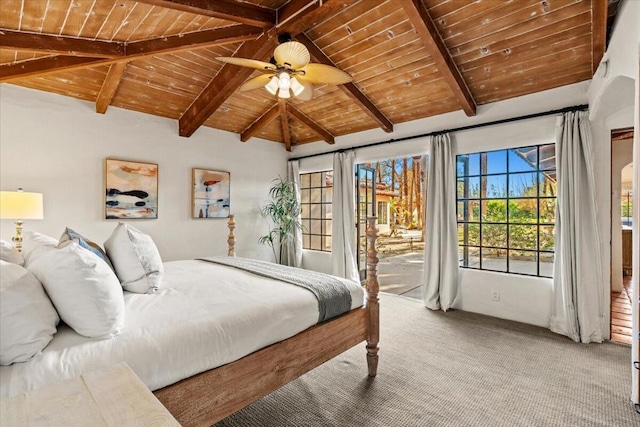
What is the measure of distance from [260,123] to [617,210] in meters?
5.57

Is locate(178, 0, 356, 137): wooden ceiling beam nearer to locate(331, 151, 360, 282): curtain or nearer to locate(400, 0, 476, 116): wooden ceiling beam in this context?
locate(400, 0, 476, 116): wooden ceiling beam

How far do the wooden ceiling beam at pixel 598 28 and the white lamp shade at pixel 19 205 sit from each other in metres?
4.91

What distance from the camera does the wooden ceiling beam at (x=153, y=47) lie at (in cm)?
296

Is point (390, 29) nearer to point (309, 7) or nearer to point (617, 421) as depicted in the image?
point (309, 7)

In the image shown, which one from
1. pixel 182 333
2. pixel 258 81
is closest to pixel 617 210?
pixel 258 81

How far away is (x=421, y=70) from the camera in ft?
11.6

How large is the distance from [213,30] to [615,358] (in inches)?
181

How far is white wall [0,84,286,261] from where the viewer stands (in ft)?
11.1

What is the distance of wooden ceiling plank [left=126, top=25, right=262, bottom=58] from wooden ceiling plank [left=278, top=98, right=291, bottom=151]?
138cm

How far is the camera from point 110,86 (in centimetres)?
350

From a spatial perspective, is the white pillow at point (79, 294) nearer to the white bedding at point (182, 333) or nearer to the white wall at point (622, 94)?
the white bedding at point (182, 333)

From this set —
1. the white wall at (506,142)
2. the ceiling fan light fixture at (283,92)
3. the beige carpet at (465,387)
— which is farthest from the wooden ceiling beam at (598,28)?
the beige carpet at (465,387)

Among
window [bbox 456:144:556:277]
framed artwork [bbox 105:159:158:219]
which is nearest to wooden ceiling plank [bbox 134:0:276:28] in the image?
framed artwork [bbox 105:159:158:219]

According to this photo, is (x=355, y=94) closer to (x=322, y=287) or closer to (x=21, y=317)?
(x=322, y=287)
